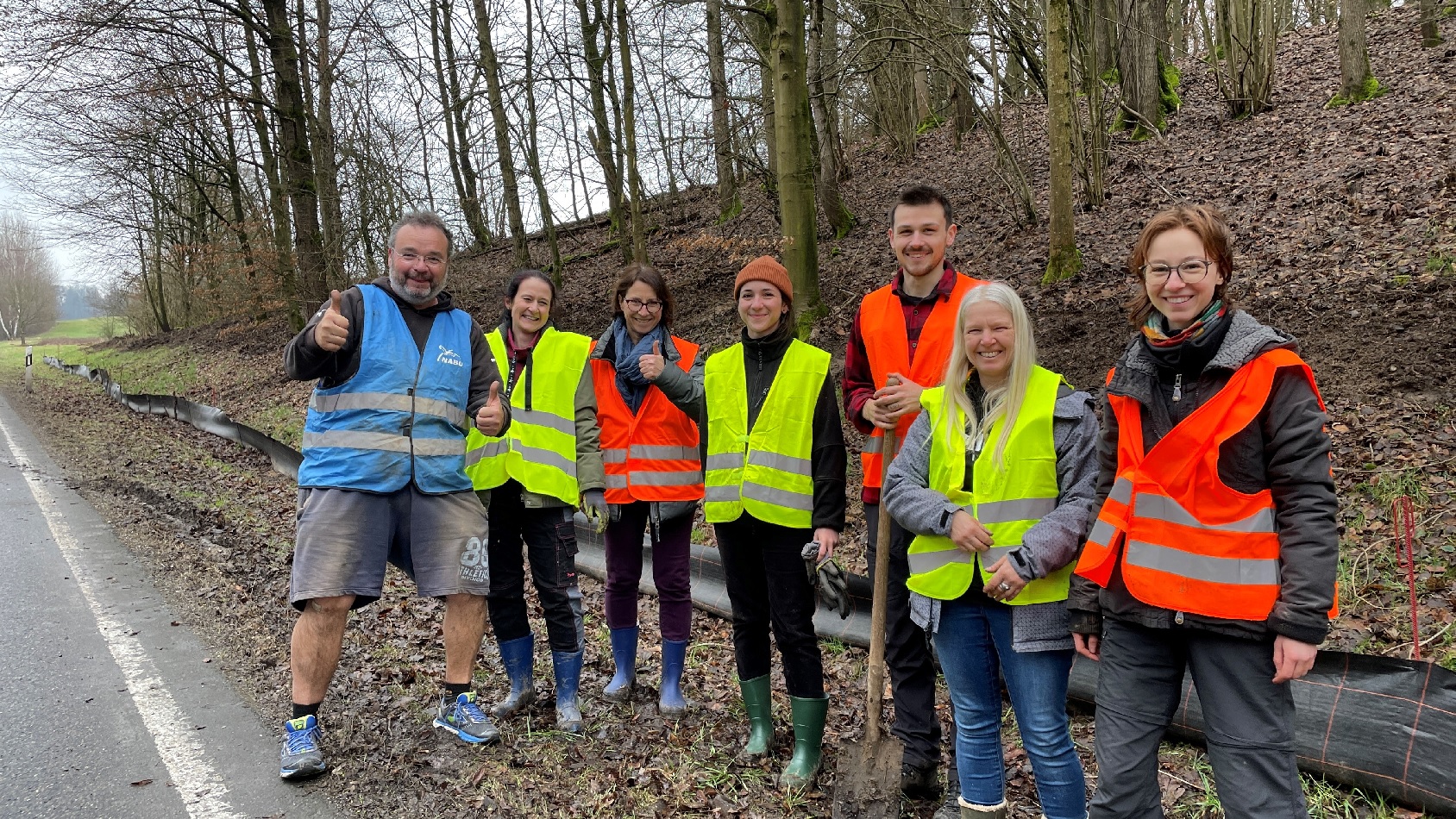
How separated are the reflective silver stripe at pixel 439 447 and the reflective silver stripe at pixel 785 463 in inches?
55.6

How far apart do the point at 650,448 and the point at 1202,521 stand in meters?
2.47

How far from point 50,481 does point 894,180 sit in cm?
1268

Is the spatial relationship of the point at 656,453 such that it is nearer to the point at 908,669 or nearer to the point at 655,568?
the point at 655,568

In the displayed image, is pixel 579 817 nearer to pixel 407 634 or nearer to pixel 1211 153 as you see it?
pixel 407 634

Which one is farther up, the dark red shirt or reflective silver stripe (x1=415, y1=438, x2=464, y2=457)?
the dark red shirt

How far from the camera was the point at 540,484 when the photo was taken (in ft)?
12.8

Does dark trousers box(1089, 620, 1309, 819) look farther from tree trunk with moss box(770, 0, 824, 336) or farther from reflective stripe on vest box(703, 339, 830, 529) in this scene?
tree trunk with moss box(770, 0, 824, 336)

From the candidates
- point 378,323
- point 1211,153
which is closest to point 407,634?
point 378,323

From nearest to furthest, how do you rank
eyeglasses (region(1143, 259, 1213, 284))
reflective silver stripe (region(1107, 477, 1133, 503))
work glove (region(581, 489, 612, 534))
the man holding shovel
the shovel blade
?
eyeglasses (region(1143, 259, 1213, 284)) < reflective silver stripe (region(1107, 477, 1133, 503)) < the shovel blade < the man holding shovel < work glove (region(581, 489, 612, 534))

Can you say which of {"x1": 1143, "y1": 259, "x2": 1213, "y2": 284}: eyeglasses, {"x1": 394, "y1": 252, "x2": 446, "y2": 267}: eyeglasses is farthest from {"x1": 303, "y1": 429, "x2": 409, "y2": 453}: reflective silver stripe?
{"x1": 1143, "y1": 259, "x2": 1213, "y2": 284}: eyeglasses

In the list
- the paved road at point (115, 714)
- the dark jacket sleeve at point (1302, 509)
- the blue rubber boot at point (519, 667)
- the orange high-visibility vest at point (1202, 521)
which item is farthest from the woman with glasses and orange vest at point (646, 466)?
the dark jacket sleeve at point (1302, 509)

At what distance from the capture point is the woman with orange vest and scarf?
207 cm

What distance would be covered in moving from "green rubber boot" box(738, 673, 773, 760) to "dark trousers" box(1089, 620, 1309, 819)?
1543mm

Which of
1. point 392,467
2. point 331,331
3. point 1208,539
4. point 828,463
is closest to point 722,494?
point 828,463
